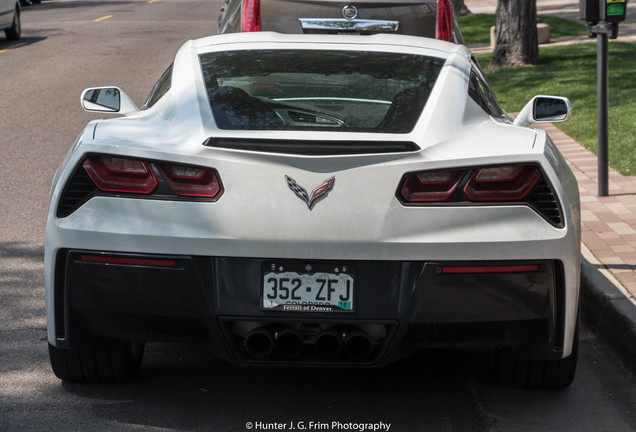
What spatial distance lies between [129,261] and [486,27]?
20449mm

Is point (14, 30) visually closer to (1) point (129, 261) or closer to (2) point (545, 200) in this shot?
(1) point (129, 261)

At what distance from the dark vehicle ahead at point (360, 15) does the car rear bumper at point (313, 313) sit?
586cm

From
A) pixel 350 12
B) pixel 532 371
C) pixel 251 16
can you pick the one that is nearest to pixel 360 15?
pixel 350 12

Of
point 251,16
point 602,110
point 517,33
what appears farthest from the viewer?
point 517,33

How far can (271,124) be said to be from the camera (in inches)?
159

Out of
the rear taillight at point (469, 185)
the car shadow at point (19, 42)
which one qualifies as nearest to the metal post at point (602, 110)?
the rear taillight at point (469, 185)

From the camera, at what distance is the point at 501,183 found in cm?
376

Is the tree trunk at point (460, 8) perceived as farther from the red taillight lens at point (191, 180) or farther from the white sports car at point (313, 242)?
the red taillight lens at point (191, 180)

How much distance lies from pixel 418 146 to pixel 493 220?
0.39 meters

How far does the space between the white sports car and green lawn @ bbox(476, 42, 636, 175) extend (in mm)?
5284

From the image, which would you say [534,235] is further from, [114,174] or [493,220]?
[114,174]

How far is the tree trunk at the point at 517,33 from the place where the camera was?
1633 cm

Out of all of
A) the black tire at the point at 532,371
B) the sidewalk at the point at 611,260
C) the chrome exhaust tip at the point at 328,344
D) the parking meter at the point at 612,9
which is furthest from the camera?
the parking meter at the point at 612,9

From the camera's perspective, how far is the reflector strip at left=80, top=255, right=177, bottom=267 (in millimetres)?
3709
